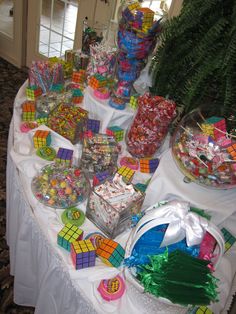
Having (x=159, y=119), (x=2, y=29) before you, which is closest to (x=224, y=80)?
(x=159, y=119)

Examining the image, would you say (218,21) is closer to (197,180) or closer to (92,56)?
(197,180)

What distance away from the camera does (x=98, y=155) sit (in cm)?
135

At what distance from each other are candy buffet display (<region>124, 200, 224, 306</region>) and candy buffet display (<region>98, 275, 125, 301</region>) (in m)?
0.09

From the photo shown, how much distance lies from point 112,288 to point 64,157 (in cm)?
61

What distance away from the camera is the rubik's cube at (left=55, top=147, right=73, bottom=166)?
4.47 ft

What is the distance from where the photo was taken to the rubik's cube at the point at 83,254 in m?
1.00

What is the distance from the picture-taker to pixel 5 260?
177 centimetres

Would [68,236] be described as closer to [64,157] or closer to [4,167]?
[64,157]

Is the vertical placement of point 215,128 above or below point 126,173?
above

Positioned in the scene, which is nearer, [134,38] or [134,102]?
[134,38]

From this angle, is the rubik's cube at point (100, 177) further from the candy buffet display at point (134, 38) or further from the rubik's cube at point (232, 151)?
the candy buffet display at point (134, 38)

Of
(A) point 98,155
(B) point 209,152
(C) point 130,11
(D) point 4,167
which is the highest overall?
(C) point 130,11

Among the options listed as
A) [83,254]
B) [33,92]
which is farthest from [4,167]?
[83,254]

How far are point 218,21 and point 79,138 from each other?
32.3 inches
